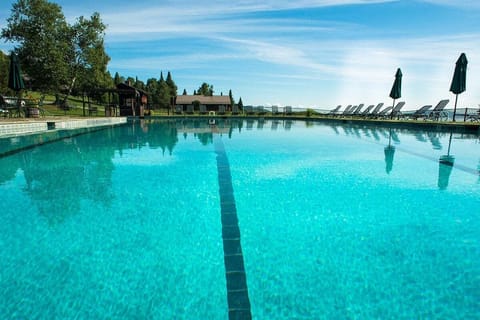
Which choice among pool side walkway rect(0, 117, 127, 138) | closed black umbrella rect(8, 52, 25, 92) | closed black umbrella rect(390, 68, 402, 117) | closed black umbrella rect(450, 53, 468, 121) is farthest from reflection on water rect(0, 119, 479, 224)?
closed black umbrella rect(390, 68, 402, 117)

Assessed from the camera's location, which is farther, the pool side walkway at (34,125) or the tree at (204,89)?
the tree at (204,89)

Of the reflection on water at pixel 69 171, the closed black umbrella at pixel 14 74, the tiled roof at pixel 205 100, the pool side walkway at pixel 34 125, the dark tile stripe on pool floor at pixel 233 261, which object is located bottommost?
the dark tile stripe on pool floor at pixel 233 261

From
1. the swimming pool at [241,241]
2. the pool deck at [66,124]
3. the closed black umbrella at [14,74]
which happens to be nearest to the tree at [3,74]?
the pool deck at [66,124]

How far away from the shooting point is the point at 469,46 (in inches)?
656

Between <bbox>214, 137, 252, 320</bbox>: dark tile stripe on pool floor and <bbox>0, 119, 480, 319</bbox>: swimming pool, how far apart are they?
0.04 meters

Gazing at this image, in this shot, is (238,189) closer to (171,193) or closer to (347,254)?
(171,193)

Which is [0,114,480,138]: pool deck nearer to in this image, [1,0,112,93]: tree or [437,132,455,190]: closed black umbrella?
[1,0,112,93]: tree

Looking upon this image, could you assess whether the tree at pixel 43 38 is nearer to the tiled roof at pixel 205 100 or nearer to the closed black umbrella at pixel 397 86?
the tiled roof at pixel 205 100

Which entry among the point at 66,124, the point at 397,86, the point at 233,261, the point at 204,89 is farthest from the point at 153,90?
the point at 233,261

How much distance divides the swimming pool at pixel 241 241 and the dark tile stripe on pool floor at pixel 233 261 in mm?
36

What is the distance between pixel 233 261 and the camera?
284 cm

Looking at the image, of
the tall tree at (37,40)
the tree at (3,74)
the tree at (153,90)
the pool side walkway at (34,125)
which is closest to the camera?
the pool side walkway at (34,125)

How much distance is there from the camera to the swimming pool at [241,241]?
7.26ft

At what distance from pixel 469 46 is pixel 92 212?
847 inches
